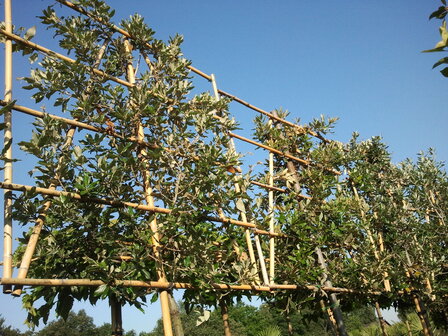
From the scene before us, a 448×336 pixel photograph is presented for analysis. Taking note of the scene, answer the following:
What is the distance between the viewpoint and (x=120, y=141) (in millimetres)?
4660

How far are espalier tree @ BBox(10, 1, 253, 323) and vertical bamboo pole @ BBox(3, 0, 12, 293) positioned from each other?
127 millimetres

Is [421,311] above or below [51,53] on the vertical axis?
below

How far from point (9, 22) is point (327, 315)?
8156 mm

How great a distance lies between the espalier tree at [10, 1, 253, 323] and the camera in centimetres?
379

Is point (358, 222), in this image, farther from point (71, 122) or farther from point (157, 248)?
point (71, 122)

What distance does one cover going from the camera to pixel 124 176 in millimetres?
4324

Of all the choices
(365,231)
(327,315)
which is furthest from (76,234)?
(365,231)

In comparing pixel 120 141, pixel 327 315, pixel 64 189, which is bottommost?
pixel 327 315

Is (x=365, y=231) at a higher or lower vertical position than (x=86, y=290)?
higher

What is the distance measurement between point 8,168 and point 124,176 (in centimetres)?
132

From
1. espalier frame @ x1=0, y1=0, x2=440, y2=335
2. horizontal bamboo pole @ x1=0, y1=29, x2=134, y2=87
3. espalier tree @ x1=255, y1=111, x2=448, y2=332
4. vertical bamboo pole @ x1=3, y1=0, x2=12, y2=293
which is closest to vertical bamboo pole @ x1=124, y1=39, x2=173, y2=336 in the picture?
espalier frame @ x1=0, y1=0, x2=440, y2=335

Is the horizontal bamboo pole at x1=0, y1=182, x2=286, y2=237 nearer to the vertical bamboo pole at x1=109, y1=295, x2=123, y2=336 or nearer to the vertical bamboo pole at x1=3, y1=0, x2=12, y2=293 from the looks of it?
the vertical bamboo pole at x1=3, y1=0, x2=12, y2=293

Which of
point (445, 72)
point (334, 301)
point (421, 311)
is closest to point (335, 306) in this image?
point (334, 301)

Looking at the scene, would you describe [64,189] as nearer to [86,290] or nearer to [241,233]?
[86,290]
